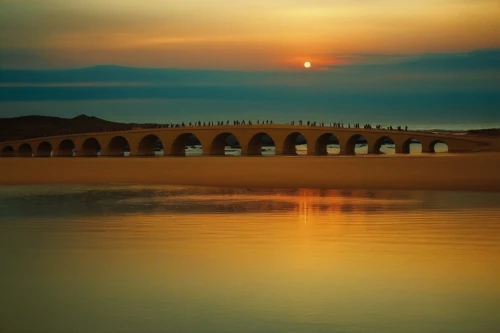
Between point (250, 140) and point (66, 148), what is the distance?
105 feet

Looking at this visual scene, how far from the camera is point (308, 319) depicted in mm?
7633

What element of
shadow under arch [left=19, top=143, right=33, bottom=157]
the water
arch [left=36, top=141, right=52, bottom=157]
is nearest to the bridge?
arch [left=36, top=141, right=52, bottom=157]

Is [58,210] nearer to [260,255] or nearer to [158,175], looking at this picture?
[260,255]

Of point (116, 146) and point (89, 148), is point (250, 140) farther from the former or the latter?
point (89, 148)

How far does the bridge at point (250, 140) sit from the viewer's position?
262 feet

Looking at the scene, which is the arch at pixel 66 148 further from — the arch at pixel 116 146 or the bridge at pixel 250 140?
the arch at pixel 116 146

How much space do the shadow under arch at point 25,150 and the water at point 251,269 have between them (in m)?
95.8

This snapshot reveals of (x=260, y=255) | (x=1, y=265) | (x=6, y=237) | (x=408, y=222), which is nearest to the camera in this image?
(x=1, y=265)

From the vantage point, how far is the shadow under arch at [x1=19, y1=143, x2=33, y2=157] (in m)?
111

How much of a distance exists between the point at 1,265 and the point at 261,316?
15.2 ft

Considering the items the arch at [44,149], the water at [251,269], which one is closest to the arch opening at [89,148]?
the arch at [44,149]

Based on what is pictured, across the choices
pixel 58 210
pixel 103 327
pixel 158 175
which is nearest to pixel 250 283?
pixel 103 327

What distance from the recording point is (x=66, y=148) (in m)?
107

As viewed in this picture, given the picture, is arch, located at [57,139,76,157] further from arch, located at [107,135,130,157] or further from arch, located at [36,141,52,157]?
arch, located at [107,135,130,157]
